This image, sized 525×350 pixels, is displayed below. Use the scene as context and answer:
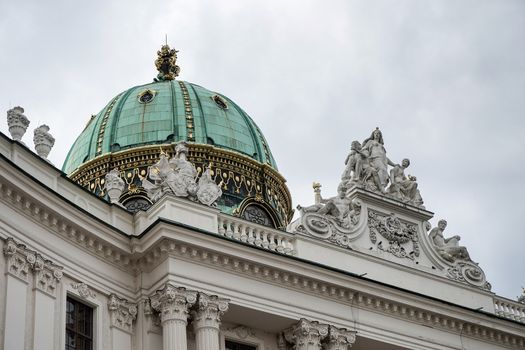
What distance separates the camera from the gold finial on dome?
4172 centimetres

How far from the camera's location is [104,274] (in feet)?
82.2

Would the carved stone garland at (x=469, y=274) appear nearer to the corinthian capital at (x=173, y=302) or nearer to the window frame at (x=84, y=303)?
the corinthian capital at (x=173, y=302)

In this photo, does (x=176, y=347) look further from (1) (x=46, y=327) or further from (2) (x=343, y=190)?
(2) (x=343, y=190)

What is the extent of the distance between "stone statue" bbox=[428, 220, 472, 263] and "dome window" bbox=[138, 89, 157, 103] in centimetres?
1169

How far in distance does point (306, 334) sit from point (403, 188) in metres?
6.70

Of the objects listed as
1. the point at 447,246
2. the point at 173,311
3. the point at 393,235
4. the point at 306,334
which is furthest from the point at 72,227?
the point at 447,246

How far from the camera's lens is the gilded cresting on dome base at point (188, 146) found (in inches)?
1419

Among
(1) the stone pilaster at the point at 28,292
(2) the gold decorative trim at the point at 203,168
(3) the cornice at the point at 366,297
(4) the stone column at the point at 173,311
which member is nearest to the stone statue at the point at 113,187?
(3) the cornice at the point at 366,297

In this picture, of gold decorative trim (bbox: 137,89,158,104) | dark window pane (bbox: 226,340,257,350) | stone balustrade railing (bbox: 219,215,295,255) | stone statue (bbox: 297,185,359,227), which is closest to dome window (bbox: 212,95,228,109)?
gold decorative trim (bbox: 137,89,158,104)

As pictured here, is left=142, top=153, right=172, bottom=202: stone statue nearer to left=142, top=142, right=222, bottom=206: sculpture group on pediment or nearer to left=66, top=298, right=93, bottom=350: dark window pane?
left=142, top=142, right=222, bottom=206: sculpture group on pediment

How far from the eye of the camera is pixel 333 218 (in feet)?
96.7

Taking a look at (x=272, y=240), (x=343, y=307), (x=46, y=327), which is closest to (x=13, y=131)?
(x=46, y=327)

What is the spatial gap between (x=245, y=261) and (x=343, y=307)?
3134mm

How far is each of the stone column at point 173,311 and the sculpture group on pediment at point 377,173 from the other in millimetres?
7416
